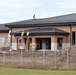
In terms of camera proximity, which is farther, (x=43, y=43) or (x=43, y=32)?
(x=43, y=43)

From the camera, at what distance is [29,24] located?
6028 cm

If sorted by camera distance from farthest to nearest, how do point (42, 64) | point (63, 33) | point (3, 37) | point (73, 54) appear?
1. point (3, 37)
2. point (63, 33)
3. point (73, 54)
4. point (42, 64)

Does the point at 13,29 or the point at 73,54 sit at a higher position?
the point at 13,29

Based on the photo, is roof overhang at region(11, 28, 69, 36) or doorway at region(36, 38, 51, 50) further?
doorway at region(36, 38, 51, 50)

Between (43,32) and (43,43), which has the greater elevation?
(43,32)

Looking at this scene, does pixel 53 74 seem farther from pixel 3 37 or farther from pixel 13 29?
pixel 3 37

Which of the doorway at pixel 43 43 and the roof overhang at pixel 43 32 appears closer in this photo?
the roof overhang at pixel 43 32

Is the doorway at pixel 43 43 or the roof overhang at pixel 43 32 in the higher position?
the roof overhang at pixel 43 32

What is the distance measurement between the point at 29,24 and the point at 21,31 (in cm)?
165

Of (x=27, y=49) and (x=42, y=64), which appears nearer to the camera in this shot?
(x=42, y=64)

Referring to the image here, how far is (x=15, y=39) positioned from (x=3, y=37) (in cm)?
818

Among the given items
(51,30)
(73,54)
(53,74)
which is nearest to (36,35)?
(51,30)

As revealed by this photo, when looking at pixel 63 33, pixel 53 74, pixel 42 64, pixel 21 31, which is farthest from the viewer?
pixel 21 31

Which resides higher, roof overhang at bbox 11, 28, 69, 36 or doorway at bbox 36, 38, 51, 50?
roof overhang at bbox 11, 28, 69, 36
